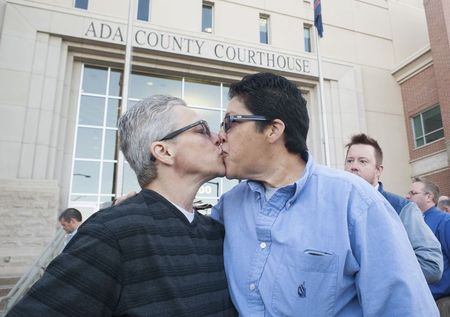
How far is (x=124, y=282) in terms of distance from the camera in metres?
1.42

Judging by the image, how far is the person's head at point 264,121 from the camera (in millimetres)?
1834

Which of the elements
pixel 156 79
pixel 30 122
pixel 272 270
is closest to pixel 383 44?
pixel 156 79

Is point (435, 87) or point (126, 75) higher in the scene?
point (435, 87)

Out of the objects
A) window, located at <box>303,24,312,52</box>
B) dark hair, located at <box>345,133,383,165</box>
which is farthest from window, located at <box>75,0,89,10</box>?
dark hair, located at <box>345,133,383,165</box>

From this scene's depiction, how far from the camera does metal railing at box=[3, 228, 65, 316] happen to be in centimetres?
571

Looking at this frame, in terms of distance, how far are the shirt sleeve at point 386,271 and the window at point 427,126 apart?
15066 millimetres

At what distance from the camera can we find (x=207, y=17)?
13.8 m

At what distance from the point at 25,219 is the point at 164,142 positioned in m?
9.14

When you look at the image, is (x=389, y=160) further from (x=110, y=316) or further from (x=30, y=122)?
(x=110, y=316)

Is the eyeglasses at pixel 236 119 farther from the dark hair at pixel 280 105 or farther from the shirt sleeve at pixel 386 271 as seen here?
the shirt sleeve at pixel 386 271

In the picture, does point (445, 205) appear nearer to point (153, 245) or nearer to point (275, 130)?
point (275, 130)

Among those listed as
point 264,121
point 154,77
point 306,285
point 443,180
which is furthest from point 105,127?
point 443,180

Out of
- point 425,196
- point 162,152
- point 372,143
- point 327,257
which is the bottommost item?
point 327,257

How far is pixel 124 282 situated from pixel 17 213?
956cm
